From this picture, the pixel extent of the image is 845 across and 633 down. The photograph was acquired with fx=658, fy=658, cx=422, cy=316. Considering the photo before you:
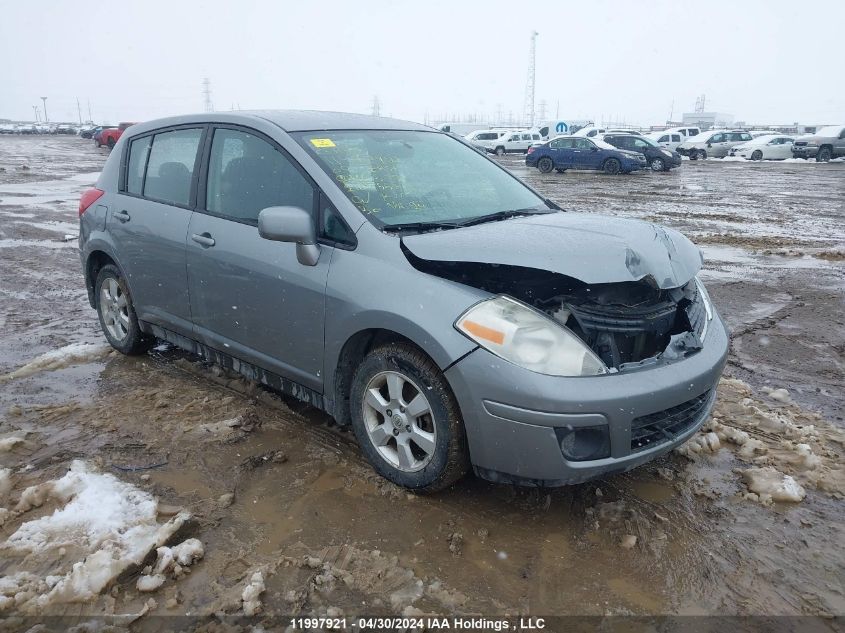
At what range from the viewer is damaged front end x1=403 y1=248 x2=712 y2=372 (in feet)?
9.39

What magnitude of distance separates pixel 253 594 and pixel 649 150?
25612mm

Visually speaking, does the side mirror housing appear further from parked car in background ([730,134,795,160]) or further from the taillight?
parked car in background ([730,134,795,160])

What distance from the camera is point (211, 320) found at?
391 centimetres

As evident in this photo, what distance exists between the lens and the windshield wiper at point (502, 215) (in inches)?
138

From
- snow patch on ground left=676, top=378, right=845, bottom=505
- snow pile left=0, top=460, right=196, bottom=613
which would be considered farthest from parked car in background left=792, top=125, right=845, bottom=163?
snow pile left=0, top=460, right=196, bottom=613

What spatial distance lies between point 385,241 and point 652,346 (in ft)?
4.42

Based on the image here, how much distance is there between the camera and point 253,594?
2426 millimetres

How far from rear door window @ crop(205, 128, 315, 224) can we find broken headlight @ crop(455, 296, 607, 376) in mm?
1162

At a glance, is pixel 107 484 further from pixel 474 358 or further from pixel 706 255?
pixel 706 255

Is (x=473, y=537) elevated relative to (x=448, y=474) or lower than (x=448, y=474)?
lower

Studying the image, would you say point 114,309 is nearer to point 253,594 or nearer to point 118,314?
point 118,314

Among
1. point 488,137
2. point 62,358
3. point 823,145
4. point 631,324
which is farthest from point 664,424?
point 488,137

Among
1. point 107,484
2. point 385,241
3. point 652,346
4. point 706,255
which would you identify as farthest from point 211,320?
point 706,255

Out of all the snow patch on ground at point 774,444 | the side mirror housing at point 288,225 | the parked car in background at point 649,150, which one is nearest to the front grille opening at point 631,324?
the snow patch on ground at point 774,444
